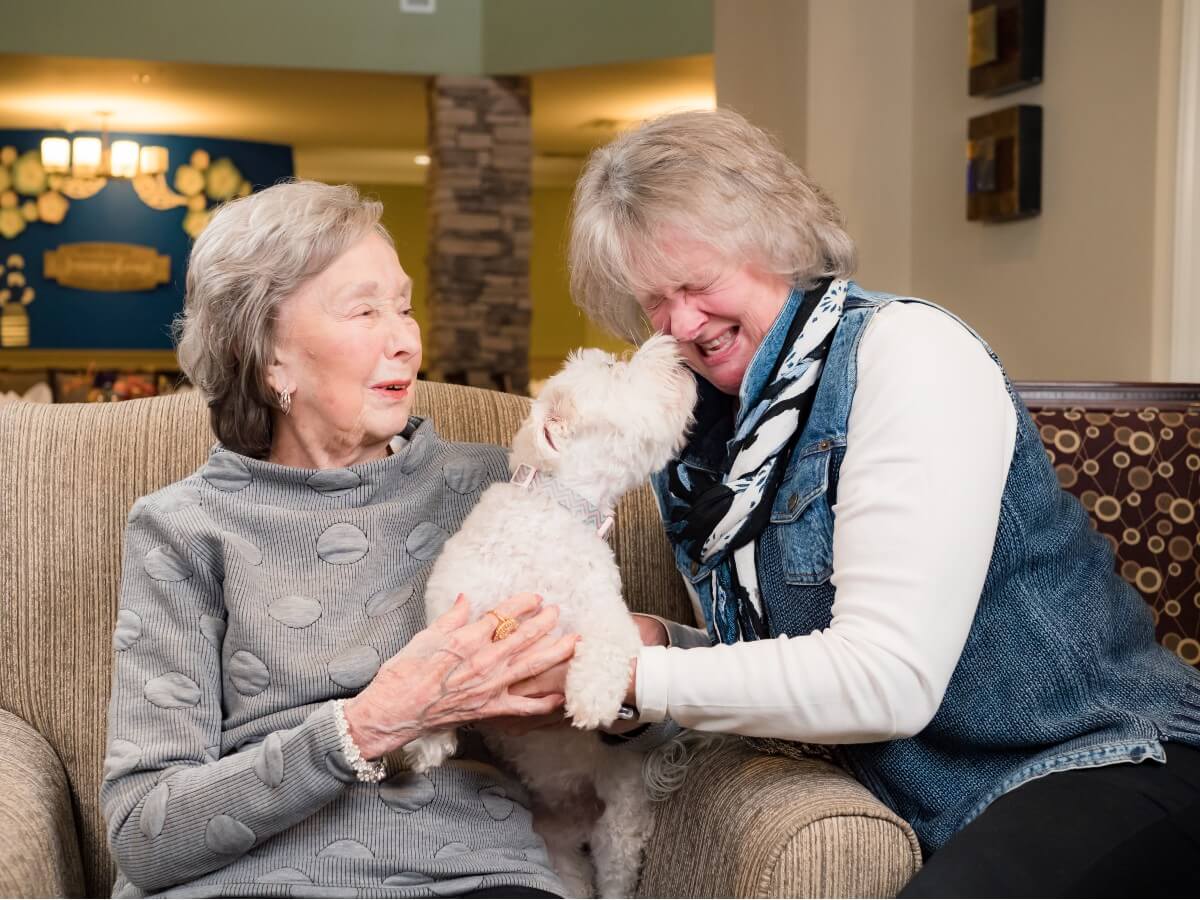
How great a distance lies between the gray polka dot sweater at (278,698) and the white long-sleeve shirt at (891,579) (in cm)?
33

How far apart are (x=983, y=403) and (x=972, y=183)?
243 centimetres

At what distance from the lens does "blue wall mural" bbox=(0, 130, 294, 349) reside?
1108cm

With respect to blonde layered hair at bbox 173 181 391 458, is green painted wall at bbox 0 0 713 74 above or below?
above

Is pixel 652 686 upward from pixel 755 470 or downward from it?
downward

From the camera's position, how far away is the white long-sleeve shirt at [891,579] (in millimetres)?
1352

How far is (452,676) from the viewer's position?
1465 millimetres

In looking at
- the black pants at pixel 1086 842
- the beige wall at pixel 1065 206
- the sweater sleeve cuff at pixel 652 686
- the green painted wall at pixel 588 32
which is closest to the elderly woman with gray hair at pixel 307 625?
the sweater sleeve cuff at pixel 652 686

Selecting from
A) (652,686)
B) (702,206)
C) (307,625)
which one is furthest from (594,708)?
(702,206)

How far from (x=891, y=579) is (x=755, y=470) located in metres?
0.28

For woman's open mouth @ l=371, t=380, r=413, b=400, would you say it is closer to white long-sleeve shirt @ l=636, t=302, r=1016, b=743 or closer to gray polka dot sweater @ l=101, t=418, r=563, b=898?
gray polka dot sweater @ l=101, t=418, r=563, b=898

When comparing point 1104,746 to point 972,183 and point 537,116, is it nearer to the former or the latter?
point 972,183

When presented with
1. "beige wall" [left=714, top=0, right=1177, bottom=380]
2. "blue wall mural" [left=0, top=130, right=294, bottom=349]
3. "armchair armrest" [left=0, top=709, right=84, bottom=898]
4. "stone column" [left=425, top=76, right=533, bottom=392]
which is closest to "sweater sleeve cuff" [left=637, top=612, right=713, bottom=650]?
"armchair armrest" [left=0, top=709, right=84, bottom=898]

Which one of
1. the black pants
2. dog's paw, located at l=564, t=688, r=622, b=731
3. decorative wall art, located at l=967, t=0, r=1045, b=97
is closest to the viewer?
the black pants

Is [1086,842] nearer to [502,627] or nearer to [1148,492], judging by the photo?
[502,627]
